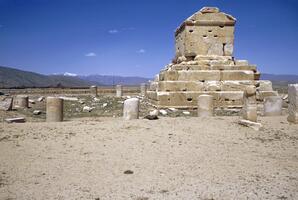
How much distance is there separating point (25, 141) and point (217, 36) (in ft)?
38.7

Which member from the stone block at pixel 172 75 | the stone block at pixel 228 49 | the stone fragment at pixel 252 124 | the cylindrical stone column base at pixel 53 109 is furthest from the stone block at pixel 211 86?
the cylindrical stone column base at pixel 53 109

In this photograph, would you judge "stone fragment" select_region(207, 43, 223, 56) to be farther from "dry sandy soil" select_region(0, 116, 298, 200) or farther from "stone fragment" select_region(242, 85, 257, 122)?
Result: "dry sandy soil" select_region(0, 116, 298, 200)

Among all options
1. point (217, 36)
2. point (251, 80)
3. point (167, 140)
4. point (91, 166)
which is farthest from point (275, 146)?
point (217, 36)

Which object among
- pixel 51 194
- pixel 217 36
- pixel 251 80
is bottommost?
pixel 51 194

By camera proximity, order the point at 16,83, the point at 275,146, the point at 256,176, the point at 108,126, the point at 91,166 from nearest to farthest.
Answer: the point at 256,176 → the point at 91,166 → the point at 275,146 → the point at 108,126 → the point at 16,83

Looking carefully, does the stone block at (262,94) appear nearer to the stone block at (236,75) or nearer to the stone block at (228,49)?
the stone block at (236,75)

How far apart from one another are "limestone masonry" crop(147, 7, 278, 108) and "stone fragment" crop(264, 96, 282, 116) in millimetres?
1702

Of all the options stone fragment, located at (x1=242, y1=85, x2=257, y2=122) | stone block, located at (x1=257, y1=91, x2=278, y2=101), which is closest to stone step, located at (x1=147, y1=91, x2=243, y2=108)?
stone block, located at (x1=257, y1=91, x2=278, y2=101)

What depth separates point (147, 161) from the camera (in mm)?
6195

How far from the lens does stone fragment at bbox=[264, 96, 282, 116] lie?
12.5 meters

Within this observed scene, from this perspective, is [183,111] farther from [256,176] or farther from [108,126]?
[256,176]

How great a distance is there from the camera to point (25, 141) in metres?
7.75

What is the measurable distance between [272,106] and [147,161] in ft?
26.2

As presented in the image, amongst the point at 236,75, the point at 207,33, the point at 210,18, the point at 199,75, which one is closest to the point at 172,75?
the point at 199,75
